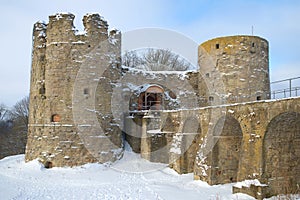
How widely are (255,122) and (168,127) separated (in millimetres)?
7283

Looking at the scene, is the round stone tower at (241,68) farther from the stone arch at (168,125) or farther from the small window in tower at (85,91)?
the small window in tower at (85,91)

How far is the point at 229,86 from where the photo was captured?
18938 millimetres

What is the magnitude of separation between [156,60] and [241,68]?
20353 millimetres

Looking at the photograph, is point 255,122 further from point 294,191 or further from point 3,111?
point 3,111

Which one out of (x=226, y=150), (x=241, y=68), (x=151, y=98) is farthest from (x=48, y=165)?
(x=241, y=68)

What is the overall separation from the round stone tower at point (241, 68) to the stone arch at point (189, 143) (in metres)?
3.72

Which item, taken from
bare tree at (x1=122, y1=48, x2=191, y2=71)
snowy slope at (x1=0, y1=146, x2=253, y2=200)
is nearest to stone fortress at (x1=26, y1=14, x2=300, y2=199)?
snowy slope at (x1=0, y1=146, x2=253, y2=200)

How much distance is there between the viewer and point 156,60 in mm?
38250

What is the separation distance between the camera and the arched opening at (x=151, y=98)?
21.4 m

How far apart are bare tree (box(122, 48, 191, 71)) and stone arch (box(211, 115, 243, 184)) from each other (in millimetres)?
24257

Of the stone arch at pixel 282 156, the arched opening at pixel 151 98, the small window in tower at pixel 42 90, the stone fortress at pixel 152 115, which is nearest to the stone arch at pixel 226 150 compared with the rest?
the stone fortress at pixel 152 115

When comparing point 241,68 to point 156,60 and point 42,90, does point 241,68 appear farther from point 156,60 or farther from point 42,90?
point 156,60

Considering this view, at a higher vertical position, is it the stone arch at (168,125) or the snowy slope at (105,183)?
the stone arch at (168,125)

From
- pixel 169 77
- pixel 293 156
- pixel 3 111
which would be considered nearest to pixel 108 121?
pixel 169 77
